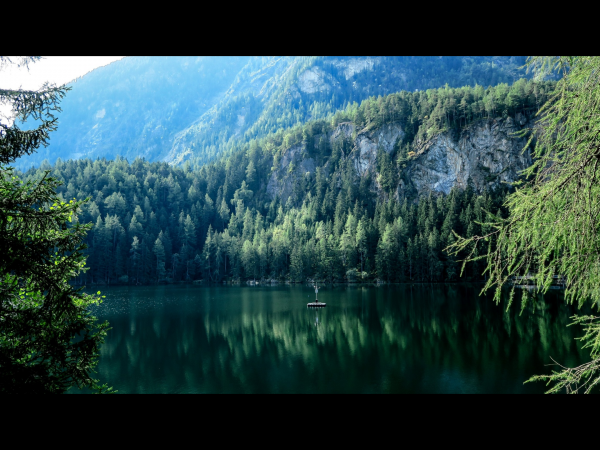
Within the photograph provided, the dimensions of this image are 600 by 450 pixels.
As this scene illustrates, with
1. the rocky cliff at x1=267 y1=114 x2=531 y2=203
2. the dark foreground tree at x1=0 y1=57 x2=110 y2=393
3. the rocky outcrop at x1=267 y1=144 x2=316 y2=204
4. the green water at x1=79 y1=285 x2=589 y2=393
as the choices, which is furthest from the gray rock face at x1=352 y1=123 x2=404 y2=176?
the dark foreground tree at x1=0 y1=57 x2=110 y2=393

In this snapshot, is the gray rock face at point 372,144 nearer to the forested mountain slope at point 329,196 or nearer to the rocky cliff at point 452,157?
the rocky cliff at point 452,157

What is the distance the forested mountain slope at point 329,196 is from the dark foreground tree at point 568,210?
60.1m

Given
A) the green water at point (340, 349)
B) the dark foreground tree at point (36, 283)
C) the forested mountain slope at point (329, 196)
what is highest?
the forested mountain slope at point (329, 196)

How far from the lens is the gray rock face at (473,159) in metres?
86.0

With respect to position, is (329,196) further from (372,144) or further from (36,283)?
(36,283)

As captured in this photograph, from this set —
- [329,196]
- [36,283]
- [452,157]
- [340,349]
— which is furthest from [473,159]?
[36,283]

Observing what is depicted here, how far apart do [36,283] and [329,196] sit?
9400 centimetres

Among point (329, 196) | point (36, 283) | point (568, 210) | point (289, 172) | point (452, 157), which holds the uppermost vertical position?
point (289, 172)

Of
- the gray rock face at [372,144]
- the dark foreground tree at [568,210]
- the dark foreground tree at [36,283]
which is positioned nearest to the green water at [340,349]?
the dark foreground tree at [36,283]

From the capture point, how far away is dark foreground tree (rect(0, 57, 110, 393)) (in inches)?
180

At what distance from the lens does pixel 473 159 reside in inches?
3511

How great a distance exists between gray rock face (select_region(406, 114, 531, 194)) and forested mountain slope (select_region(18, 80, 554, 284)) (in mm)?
244

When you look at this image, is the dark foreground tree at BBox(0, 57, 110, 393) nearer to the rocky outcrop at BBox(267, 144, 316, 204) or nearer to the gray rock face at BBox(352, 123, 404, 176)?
the gray rock face at BBox(352, 123, 404, 176)

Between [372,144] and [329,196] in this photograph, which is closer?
[329,196]
